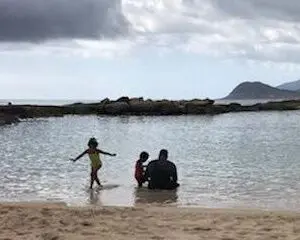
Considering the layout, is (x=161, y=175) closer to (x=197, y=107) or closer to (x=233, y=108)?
(x=197, y=107)

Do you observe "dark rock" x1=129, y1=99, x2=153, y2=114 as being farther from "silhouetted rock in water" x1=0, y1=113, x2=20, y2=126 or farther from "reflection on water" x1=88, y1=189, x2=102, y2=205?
"reflection on water" x1=88, y1=189, x2=102, y2=205

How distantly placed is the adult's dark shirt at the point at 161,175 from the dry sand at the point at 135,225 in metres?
5.35

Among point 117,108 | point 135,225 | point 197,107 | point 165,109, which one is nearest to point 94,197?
point 135,225

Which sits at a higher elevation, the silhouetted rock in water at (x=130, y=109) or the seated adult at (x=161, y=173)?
the silhouetted rock in water at (x=130, y=109)

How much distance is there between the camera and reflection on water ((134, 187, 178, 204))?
17781 millimetres

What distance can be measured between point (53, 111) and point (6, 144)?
5375 cm

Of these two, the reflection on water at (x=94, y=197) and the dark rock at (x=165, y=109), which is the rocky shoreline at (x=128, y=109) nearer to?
the dark rock at (x=165, y=109)

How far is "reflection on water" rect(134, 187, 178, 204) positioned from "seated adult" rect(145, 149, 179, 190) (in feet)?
0.73

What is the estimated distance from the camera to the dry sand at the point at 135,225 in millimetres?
10453

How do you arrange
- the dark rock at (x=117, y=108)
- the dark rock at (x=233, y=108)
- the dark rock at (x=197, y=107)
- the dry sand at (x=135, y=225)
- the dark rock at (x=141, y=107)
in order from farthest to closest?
the dark rock at (x=233, y=108) < the dark rock at (x=197, y=107) < the dark rock at (x=141, y=107) < the dark rock at (x=117, y=108) < the dry sand at (x=135, y=225)

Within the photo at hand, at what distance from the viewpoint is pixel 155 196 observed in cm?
1853

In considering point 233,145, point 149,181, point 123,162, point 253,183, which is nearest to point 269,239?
point 149,181

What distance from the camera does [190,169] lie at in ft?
92.8

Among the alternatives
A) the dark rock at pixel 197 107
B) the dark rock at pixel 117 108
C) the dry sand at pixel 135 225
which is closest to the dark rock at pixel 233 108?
the dark rock at pixel 197 107
